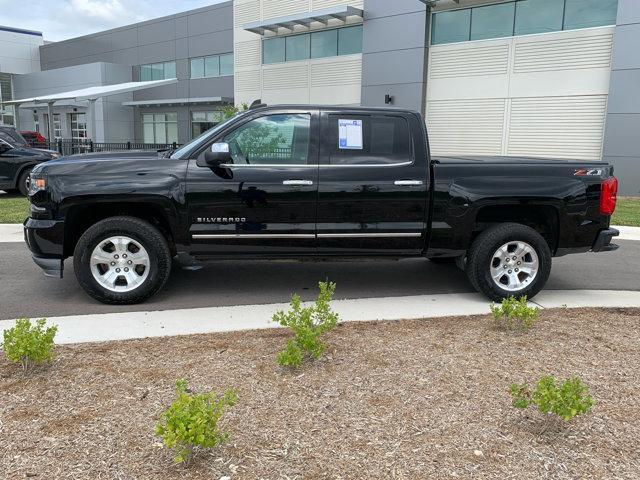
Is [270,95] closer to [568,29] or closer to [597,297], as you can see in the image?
[568,29]

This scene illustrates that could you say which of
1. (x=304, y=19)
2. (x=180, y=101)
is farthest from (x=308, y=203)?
(x=180, y=101)

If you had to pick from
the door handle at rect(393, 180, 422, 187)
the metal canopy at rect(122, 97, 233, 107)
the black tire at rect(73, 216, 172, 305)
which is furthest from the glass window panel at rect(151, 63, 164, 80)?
the door handle at rect(393, 180, 422, 187)

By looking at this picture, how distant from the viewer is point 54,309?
534cm

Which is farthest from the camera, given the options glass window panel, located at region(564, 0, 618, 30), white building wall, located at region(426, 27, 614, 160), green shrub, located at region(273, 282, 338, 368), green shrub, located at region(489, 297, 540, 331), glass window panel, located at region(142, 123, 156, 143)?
glass window panel, located at region(142, 123, 156, 143)

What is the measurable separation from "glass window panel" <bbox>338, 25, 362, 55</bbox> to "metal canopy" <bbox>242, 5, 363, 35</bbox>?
58 centimetres

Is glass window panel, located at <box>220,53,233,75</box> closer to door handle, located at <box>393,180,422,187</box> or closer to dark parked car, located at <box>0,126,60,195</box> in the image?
dark parked car, located at <box>0,126,60,195</box>

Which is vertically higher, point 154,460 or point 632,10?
point 632,10

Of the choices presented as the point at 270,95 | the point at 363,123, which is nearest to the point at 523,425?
the point at 363,123

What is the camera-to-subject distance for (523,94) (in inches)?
803

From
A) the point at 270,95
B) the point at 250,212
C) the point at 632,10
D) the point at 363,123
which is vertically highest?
the point at 632,10

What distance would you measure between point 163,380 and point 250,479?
125 cm

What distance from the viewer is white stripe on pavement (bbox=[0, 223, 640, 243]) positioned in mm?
8961

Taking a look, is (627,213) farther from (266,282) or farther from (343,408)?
(343,408)

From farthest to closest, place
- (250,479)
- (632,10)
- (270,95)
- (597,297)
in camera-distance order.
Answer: (270,95), (632,10), (597,297), (250,479)
